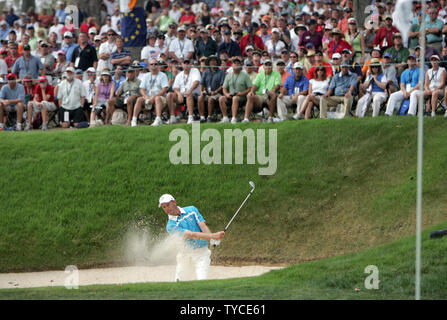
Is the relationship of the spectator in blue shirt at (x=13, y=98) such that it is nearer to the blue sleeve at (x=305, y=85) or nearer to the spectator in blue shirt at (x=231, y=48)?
the spectator in blue shirt at (x=231, y=48)

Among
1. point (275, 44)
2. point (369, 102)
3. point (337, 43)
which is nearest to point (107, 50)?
point (275, 44)

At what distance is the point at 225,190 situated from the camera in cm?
1891

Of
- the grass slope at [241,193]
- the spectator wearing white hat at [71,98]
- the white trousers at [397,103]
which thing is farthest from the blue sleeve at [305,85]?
the spectator wearing white hat at [71,98]

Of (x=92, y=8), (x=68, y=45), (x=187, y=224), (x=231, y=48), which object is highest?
(x=92, y=8)

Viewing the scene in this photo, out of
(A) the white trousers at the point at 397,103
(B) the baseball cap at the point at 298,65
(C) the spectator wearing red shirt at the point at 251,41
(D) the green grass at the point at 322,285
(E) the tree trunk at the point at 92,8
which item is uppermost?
(E) the tree trunk at the point at 92,8

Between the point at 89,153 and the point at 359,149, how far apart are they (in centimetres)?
658

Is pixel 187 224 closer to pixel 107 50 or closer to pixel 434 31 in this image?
pixel 434 31

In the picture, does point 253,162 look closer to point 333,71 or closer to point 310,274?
point 333,71

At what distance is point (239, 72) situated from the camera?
21.3 meters

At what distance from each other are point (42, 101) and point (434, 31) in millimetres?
10779

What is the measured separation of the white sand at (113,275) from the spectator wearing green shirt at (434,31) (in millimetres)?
8806

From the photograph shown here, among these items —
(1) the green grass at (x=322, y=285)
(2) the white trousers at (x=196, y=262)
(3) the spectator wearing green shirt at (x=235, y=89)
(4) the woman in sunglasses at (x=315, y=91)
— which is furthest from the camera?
(3) the spectator wearing green shirt at (x=235, y=89)

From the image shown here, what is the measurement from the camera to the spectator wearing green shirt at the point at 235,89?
21.0m
